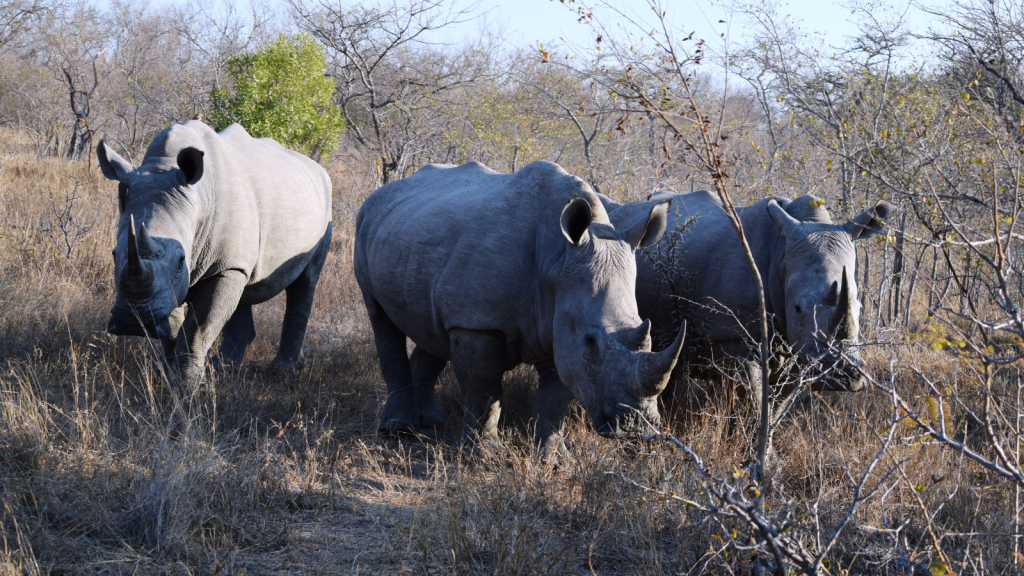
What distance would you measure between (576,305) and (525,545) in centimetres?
130

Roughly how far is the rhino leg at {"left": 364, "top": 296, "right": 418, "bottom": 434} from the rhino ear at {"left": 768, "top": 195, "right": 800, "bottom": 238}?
2749 millimetres

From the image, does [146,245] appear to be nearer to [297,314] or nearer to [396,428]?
[396,428]

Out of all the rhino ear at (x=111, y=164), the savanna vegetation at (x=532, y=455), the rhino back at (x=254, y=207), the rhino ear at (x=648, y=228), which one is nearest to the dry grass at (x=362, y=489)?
the savanna vegetation at (x=532, y=455)

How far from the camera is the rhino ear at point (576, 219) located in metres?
4.36

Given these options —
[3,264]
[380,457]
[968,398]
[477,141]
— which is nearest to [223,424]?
[380,457]

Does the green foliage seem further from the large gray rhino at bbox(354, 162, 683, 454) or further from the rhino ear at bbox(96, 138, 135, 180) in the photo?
the large gray rhino at bbox(354, 162, 683, 454)

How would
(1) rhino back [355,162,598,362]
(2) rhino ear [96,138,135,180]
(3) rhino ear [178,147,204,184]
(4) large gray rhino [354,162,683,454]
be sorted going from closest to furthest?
(4) large gray rhino [354,162,683,454] < (1) rhino back [355,162,598,362] < (3) rhino ear [178,147,204,184] < (2) rhino ear [96,138,135,180]

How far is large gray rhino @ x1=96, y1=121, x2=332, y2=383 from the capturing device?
511 cm

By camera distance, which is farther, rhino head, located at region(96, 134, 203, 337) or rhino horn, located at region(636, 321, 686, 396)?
rhino head, located at region(96, 134, 203, 337)

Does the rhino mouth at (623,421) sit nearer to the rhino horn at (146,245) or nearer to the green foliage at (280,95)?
the rhino horn at (146,245)

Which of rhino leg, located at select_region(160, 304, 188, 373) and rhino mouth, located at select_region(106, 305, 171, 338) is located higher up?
rhino mouth, located at select_region(106, 305, 171, 338)

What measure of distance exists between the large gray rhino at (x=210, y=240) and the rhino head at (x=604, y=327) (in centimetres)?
248

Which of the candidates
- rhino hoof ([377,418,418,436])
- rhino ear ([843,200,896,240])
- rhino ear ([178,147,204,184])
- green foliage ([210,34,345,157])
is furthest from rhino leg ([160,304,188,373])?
green foliage ([210,34,345,157])

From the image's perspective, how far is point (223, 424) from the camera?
5.22m
